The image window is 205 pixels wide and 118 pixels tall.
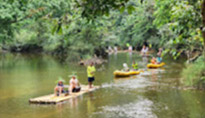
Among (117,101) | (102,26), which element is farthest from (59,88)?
(102,26)

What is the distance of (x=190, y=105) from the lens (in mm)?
11781

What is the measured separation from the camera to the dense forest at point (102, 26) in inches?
178

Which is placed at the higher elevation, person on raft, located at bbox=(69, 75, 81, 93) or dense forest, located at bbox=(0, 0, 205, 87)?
dense forest, located at bbox=(0, 0, 205, 87)

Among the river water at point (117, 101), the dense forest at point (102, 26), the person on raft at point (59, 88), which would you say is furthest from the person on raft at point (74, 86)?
Result: the dense forest at point (102, 26)

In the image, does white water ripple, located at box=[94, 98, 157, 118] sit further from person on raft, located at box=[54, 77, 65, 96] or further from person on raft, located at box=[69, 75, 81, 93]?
person on raft, located at box=[69, 75, 81, 93]

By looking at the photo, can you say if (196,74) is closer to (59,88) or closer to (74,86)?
(74,86)

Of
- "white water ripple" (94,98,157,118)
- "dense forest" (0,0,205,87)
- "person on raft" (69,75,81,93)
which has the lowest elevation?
"white water ripple" (94,98,157,118)

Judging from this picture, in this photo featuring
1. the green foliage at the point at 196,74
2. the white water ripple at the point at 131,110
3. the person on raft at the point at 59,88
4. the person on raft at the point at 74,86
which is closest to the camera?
the white water ripple at the point at 131,110

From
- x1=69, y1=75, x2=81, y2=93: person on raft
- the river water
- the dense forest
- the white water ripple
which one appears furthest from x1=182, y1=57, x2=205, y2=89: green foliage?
x1=69, y1=75, x2=81, y2=93: person on raft

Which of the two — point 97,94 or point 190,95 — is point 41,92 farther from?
point 190,95

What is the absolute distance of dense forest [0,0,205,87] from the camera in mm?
4531

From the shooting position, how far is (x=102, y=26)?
111 ft

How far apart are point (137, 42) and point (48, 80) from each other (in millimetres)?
28301

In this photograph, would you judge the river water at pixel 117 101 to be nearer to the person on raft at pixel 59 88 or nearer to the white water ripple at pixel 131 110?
the white water ripple at pixel 131 110
